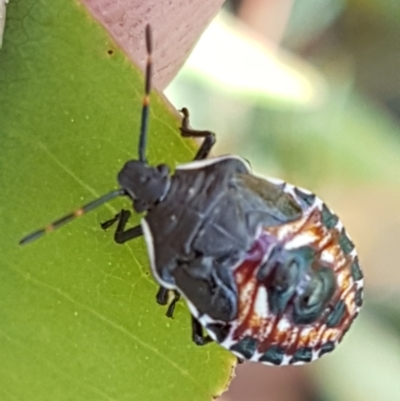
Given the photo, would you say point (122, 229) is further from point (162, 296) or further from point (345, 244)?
point (345, 244)

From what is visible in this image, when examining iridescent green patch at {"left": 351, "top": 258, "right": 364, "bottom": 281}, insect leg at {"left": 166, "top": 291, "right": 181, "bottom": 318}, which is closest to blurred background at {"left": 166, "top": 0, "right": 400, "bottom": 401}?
iridescent green patch at {"left": 351, "top": 258, "right": 364, "bottom": 281}

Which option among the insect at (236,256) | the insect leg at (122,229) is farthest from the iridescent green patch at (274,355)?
the insect leg at (122,229)

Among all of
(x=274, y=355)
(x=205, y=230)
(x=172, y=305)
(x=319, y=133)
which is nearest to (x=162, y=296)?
(x=172, y=305)

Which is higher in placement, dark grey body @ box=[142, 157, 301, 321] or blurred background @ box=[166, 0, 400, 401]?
dark grey body @ box=[142, 157, 301, 321]

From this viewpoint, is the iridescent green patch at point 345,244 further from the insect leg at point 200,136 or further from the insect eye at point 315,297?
the insect leg at point 200,136

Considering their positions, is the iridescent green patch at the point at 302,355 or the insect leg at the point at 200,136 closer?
the insect leg at the point at 200,136

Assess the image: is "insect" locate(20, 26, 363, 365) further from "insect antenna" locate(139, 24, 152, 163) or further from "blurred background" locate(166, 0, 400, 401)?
"blurred background" locate(166, 0, 400, 401)

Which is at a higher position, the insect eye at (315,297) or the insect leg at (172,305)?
the insect eye at (315,297)
